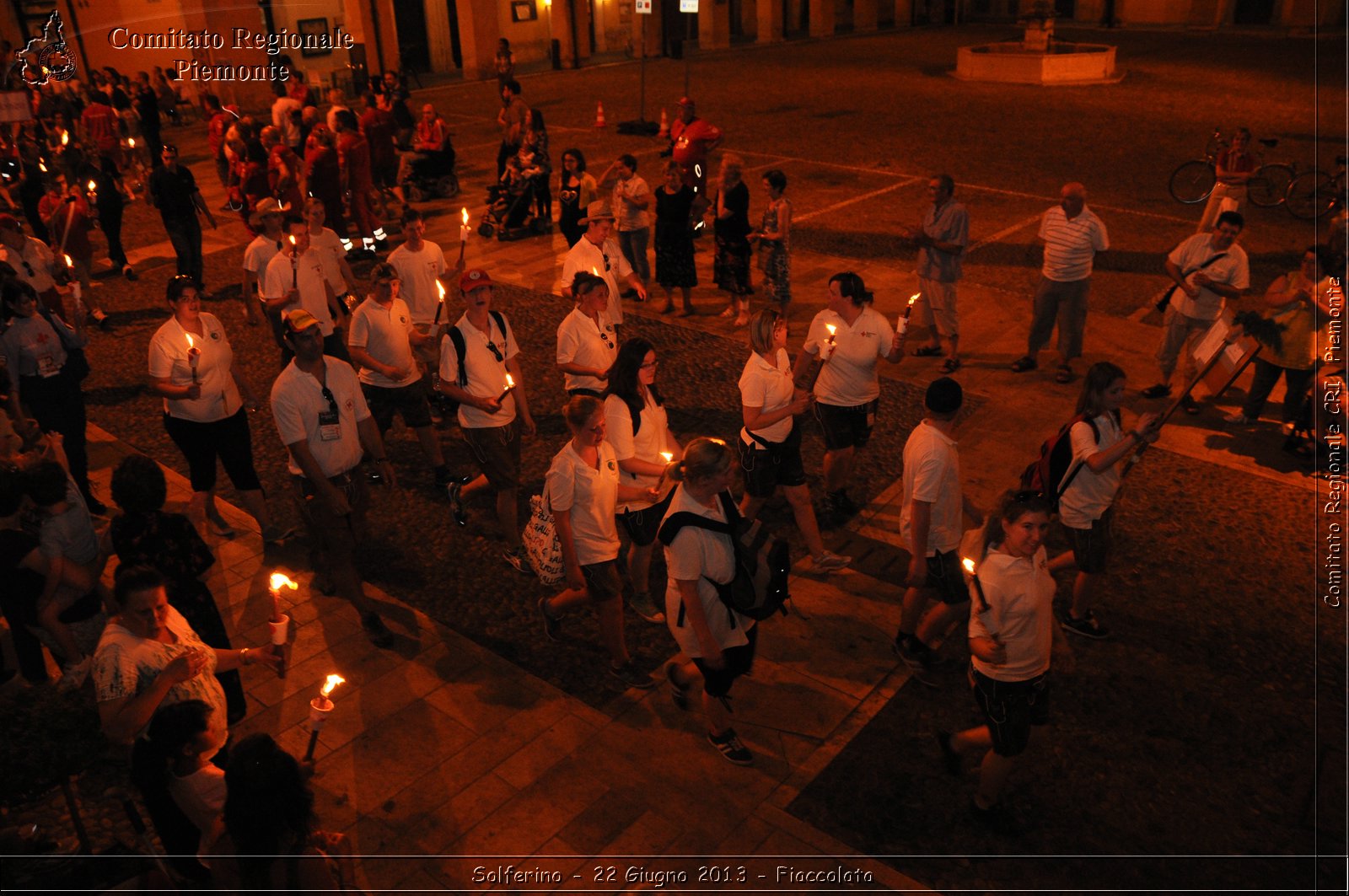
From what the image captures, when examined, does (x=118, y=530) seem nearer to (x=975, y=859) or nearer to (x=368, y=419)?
(x=368, y=419)

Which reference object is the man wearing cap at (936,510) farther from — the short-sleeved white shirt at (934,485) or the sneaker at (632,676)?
the sneaker at (632,676)

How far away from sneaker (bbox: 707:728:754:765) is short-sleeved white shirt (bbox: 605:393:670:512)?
5.05 feet

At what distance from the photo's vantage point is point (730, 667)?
17.5 feet

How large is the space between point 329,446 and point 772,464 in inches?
116

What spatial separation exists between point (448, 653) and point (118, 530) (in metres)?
2.20

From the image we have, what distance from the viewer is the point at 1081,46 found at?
31.5m

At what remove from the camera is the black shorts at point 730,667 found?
5309mm

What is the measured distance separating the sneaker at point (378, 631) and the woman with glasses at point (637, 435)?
1681mm

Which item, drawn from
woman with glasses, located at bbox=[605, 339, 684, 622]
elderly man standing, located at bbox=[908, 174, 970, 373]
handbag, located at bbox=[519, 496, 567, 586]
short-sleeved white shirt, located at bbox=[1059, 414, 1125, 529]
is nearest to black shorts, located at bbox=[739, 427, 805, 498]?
woman with glasses, located at bbox=[605, 339, 684, 622]

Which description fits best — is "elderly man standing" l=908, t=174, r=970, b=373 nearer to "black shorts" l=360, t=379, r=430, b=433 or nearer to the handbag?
"black shorts" l=360, t=379, r=430, b=433

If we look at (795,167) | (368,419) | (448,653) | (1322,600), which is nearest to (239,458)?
(368,419)

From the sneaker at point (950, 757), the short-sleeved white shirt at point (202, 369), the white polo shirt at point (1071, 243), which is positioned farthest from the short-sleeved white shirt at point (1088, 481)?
the short-sleeved white shirt at point (202, 369)

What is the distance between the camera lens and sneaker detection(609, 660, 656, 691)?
6.24 metres

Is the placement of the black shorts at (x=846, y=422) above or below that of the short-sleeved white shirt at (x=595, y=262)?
below
